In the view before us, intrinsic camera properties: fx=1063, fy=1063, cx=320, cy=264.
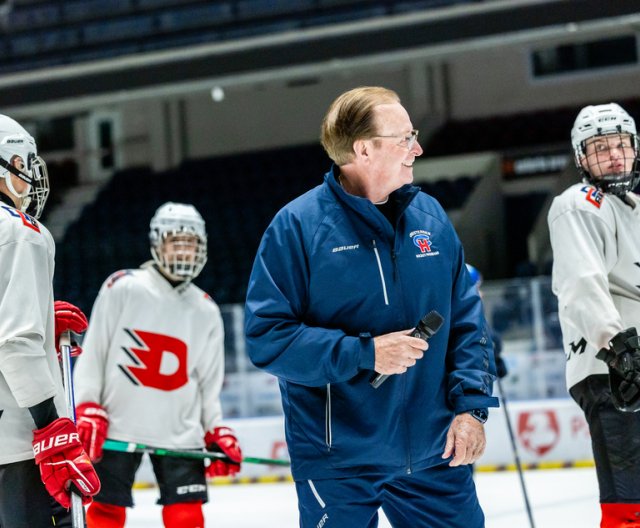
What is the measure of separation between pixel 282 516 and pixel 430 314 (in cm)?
349

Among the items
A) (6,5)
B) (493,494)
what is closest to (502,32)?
(493,494)

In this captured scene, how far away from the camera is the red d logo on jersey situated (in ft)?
11.7

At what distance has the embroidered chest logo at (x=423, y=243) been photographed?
2.01 meters

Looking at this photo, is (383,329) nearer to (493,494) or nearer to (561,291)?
(561,291)

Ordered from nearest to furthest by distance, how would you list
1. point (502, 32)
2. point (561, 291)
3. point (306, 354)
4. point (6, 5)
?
point (306, 354) < point (561, 291) < point (502, 32) < point (6, 5)

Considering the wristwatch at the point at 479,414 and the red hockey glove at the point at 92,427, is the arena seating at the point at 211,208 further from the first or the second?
the wristwatch at the point at 479,414

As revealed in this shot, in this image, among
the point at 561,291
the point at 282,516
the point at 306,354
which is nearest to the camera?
the point at 306,354

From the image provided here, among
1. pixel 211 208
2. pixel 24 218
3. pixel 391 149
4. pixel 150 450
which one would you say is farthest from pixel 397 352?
pixel 211 208

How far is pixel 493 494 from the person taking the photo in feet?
17.6

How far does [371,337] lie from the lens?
1908 millimetres

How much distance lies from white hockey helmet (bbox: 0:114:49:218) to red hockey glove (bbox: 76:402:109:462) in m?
1.21

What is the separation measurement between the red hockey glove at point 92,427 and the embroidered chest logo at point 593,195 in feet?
5.71

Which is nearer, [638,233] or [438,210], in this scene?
[438,210]

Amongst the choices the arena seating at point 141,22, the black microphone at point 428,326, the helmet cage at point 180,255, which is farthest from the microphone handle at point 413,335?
the arena seating at point 141,22
